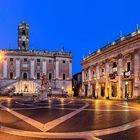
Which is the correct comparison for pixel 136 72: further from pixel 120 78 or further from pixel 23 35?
pixel 23 35

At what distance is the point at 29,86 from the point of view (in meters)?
91.6

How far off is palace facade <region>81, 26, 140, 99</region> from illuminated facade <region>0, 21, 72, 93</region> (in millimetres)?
24732

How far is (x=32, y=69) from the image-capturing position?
310ft

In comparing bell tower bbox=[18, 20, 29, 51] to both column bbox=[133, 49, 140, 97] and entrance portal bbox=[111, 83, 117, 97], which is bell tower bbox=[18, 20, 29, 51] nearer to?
entrance portal bbox=[111, 83, 117, 97]

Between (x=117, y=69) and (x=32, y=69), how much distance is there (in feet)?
148

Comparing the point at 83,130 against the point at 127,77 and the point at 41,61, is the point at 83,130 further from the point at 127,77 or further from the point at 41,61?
the point at 41,61

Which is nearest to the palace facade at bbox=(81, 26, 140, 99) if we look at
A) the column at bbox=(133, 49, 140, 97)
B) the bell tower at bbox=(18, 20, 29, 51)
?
the column at bbox=(133, 49, 140, 97)

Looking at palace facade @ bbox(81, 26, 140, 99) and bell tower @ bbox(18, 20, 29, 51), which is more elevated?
bell tower @ bbox(18, 20, 29, 51)

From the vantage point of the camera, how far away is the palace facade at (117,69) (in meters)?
48.4

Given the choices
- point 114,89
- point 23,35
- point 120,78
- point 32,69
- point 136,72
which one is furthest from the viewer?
point 23,35

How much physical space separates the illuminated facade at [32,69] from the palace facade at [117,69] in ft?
81.1

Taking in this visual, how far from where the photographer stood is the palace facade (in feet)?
159

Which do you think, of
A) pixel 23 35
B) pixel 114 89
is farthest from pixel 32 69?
pixel 114 89

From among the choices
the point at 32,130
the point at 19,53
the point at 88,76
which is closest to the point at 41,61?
the point at 19,53
